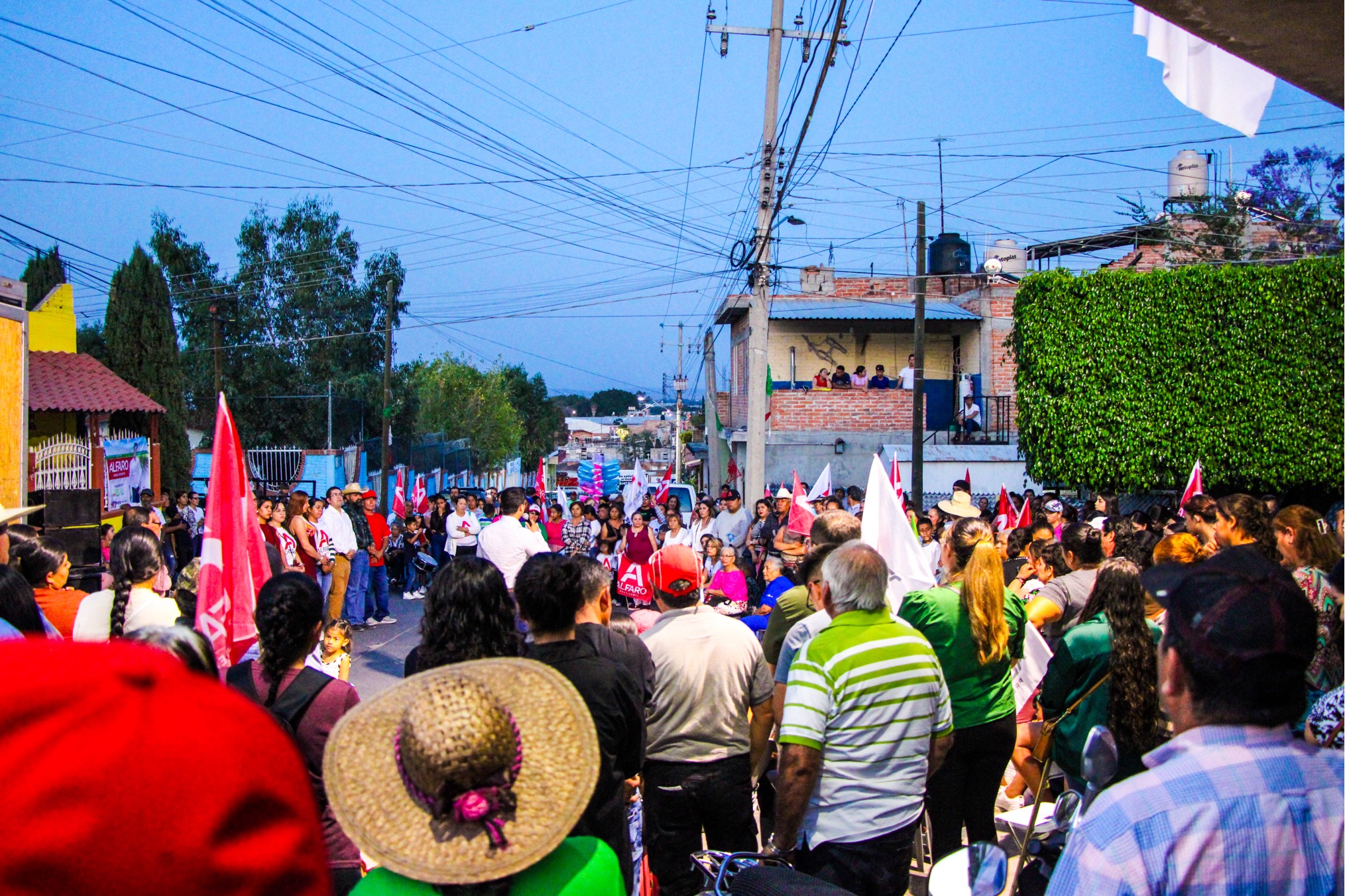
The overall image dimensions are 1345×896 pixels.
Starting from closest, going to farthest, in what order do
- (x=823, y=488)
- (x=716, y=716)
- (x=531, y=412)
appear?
(x=716, y=716)
(x=823, y=488)
(x=531, y=412)

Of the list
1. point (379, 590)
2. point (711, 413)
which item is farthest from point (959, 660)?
point (711, 413)

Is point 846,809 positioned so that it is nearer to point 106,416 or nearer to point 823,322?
point 106,416

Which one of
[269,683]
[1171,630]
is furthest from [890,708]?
[269,683]

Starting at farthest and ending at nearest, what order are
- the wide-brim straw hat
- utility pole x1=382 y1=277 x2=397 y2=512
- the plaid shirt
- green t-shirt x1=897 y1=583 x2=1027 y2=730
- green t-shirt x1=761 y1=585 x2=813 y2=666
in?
utility pole x1=382 y1=277 x2=397 y2=512 → the wide-brim straw hat → green t-shirt x1=761 y1=585 x2=813 y2=666 → green t-shirt x1=897 y1=583 x2=1027 y2=730 → the plaid shirt

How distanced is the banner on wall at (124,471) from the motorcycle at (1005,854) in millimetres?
16075

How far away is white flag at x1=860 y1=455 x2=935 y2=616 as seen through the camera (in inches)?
249

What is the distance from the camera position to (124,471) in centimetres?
1781

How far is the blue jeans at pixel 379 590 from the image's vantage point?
537 inches

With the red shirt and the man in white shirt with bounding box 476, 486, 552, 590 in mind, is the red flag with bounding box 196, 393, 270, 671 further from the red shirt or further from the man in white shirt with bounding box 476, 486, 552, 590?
the red shirt

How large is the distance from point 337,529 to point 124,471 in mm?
8611

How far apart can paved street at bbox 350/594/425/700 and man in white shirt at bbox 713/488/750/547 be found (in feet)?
13.8

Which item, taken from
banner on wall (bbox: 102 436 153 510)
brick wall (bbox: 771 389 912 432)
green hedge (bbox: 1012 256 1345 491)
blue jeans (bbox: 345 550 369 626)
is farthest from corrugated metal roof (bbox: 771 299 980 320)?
blue jeans (bbox: 345 550 369 626)

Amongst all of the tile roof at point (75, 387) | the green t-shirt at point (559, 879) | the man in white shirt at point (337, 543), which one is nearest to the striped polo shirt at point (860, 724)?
the green t-shirt at point (559, 879)

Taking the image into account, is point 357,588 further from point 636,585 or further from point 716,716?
point 716,716
